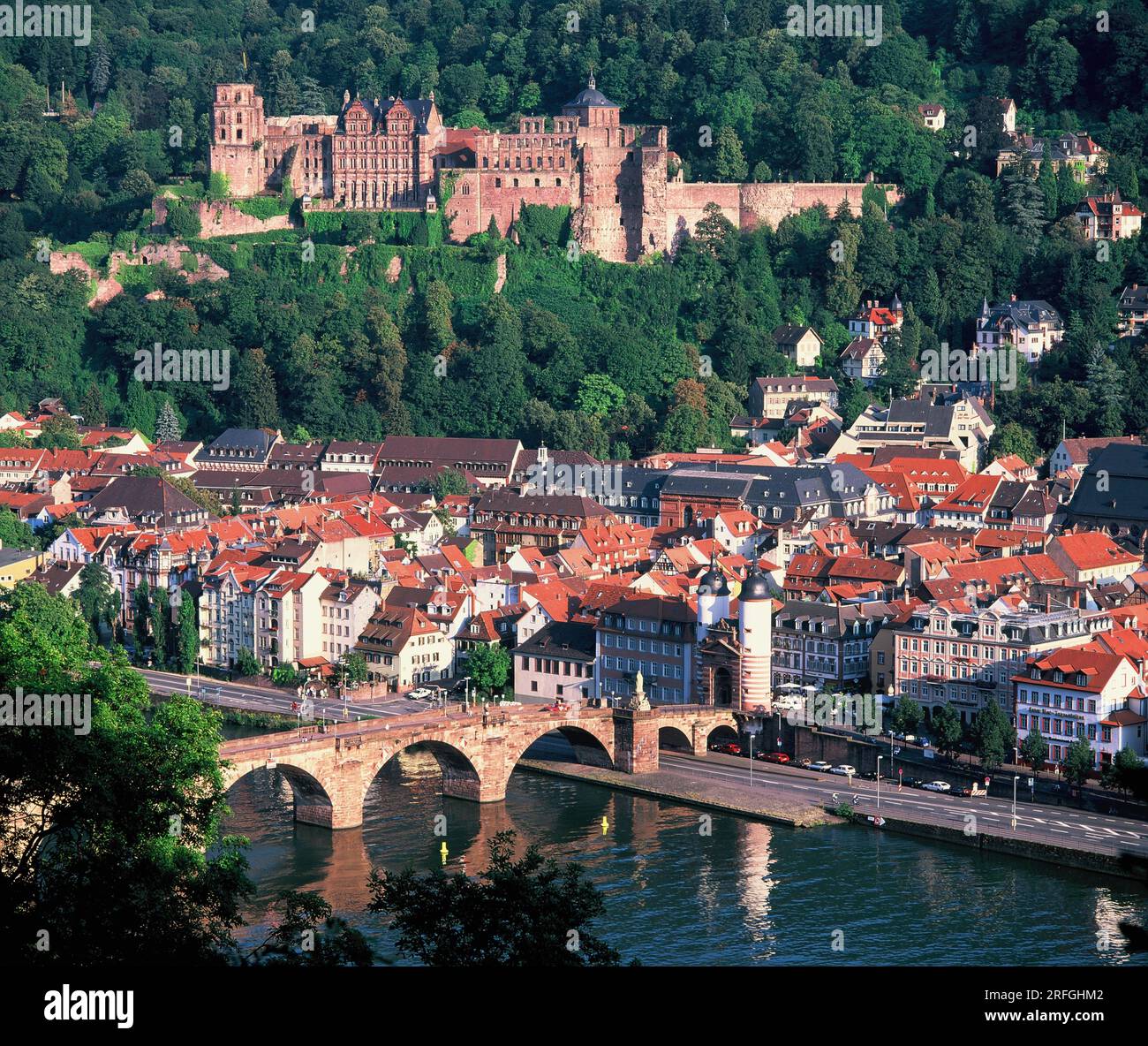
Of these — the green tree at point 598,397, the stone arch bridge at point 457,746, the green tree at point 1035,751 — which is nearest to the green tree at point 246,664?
the stone arch bridge at point 457,746

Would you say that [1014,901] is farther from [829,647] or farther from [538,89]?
[538,89]

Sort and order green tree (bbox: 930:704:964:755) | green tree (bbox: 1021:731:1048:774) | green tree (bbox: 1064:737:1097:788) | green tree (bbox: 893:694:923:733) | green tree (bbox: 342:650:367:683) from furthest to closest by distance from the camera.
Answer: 1. green tree (bbox: 342:650:367:683)
2. green tree (bbox: 893:694:923:733)
3. green tree (bbox: 930:704:964:755)
4. green tree (bbox: 1021:731:1048:774)
5. green tree (bbox: 1064:737:1097:788)

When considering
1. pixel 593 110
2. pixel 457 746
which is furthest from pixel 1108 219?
pixel 457 746

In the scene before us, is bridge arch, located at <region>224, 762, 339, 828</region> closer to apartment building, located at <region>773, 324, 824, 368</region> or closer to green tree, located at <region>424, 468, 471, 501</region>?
green tree, located at <region>424, 468, 471, 501</region>

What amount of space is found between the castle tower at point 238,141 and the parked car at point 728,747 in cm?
4175

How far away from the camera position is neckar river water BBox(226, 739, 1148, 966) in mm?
34000

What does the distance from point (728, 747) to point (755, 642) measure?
7.04ft

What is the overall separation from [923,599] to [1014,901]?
14.0 meters

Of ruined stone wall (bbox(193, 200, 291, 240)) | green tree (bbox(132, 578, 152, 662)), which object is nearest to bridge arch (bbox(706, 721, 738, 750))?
green tree (bbox(132, 578, 152, 662))

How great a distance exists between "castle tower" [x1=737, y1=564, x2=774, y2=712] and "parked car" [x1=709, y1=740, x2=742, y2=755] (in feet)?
2.70

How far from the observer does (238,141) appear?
8231 centimetres

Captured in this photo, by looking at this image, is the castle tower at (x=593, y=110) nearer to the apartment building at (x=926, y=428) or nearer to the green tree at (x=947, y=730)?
the apartment building at (x=926, y=428)

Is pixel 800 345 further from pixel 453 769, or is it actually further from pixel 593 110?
pixel 453 769

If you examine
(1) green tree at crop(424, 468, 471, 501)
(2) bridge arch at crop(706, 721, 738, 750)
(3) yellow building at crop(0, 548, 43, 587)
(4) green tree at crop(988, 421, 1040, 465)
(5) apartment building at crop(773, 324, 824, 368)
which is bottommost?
(2) bridge arch at crop(706, 721, 738, 750)
